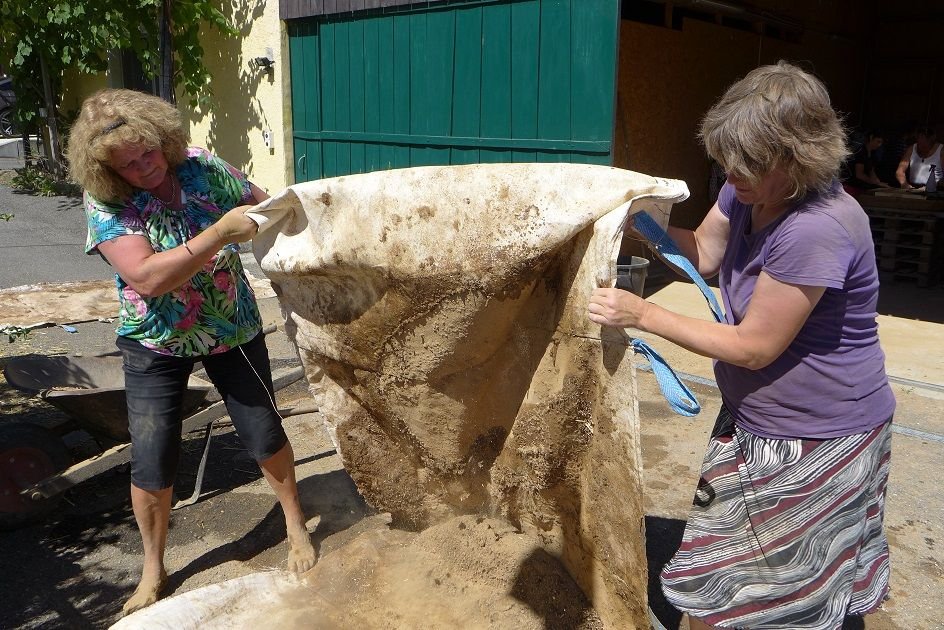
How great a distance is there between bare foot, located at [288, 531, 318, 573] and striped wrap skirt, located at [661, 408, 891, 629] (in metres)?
1.45

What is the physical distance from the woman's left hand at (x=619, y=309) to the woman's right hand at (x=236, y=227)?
1160 millimetres

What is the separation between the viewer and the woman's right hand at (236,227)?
242 centimetres

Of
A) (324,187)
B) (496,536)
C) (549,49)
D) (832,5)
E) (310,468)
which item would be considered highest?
(832,5)

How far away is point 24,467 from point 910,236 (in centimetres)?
868

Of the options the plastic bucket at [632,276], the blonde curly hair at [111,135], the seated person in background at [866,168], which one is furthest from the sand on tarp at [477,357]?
the seated person in background at [866,168]

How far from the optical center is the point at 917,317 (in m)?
6.73

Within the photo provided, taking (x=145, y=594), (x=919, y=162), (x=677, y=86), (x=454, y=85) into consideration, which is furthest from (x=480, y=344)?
(x=919, y=162)

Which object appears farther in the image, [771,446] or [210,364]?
[210,364]

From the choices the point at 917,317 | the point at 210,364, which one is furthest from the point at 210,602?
the point at 917,317

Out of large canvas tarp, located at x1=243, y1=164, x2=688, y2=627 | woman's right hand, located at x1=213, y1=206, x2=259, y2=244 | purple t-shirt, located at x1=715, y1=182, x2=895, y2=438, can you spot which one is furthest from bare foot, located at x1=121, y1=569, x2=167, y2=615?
purple t-shirt, located at x1=715, y1=182, x2=895, y2=438

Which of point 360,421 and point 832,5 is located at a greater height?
point 832,5

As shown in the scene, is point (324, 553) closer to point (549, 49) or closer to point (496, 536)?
point (496, 536)

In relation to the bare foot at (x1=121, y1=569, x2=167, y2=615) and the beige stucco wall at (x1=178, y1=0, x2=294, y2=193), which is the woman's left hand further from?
the beige stucco wall at (x1=178, y1=0, x2=294, y2=193)

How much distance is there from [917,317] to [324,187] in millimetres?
6150
